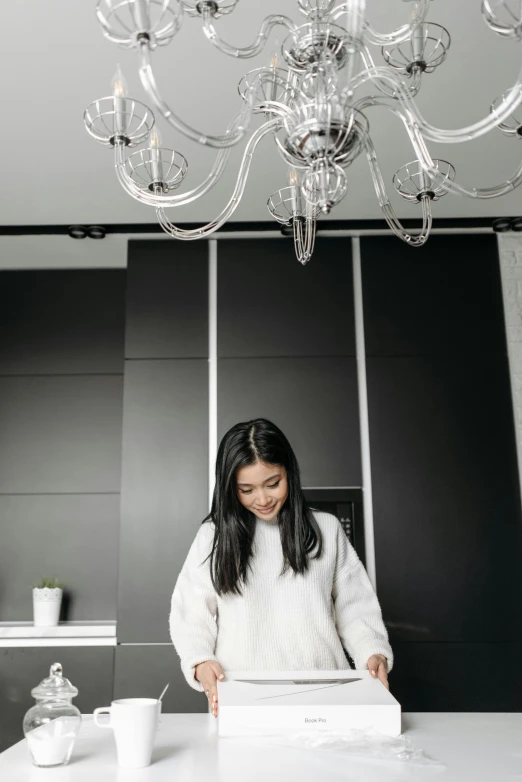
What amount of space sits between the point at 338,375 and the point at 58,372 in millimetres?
1467

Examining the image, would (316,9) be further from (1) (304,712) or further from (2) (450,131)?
(1) (304,712)

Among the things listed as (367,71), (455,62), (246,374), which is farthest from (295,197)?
(246,374)

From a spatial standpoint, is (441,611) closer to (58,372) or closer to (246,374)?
(246,374)

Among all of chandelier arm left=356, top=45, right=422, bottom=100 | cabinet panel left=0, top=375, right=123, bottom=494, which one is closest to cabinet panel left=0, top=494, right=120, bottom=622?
cabinet panel left=0, top=375, right=123, bottom=494

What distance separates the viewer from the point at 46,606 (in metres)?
3.21

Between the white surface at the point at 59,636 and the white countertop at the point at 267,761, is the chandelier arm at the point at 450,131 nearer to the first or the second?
the white countertop at the point at 267,761

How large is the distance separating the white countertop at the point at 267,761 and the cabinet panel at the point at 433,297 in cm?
201

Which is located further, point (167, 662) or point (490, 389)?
point (490, 389)

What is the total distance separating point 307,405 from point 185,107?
1334 mm

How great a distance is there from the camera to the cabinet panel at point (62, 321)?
376 cm

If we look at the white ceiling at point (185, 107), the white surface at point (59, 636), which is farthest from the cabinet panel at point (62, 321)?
the white surface at point (59, 636)

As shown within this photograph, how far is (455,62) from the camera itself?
215cm

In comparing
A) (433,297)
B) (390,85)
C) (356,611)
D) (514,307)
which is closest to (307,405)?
(433,297)

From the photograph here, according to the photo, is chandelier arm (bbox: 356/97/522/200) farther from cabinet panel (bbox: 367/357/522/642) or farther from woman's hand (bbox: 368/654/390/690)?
cabinet panel (bbox: 367/357/522/642)
